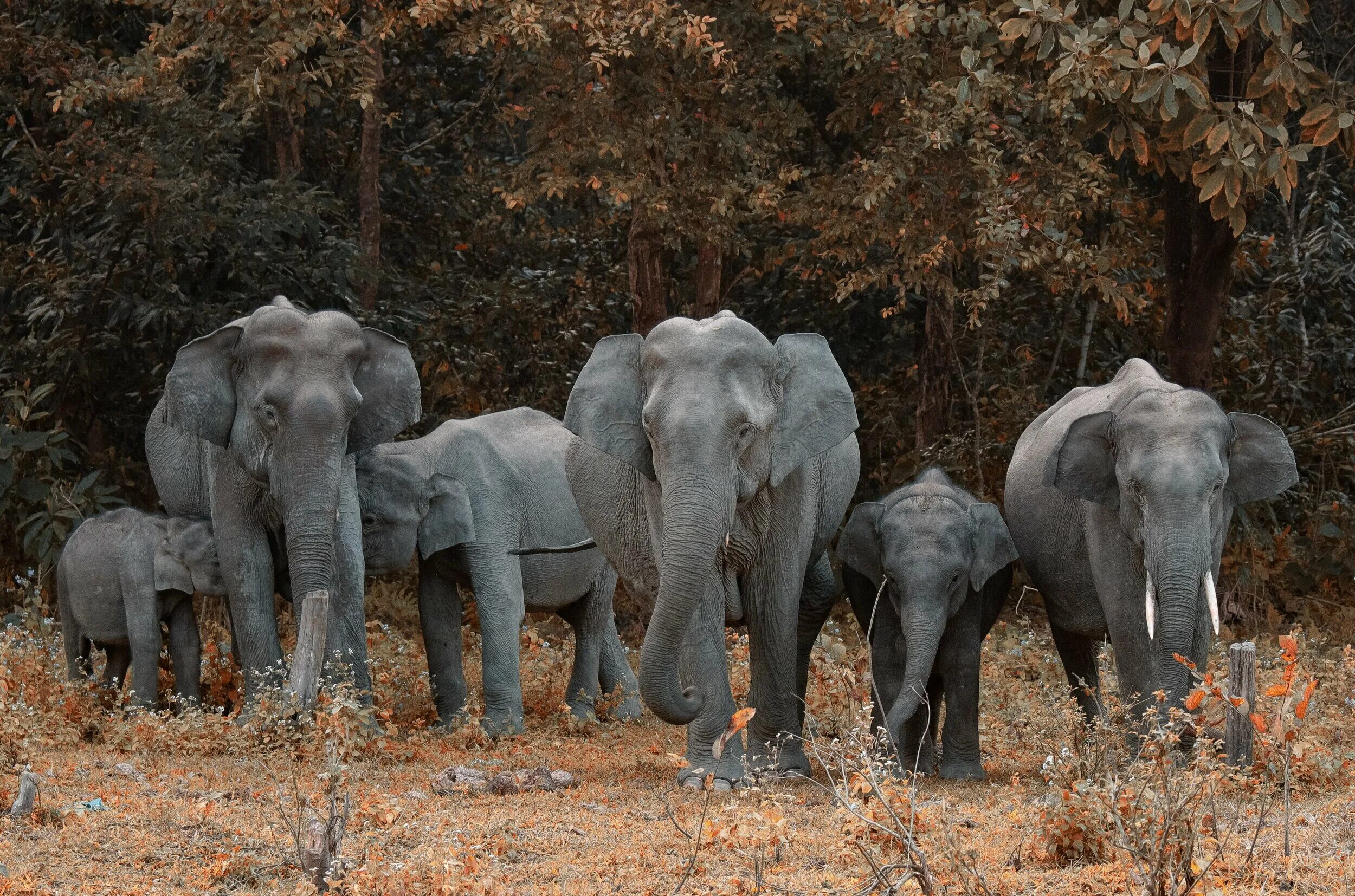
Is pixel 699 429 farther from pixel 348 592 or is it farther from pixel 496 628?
pixel 496 628

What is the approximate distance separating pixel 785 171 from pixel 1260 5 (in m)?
3.61

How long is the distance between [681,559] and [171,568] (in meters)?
3.32

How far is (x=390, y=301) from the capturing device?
14891 mm

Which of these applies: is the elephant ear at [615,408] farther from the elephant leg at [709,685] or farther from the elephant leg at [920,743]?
the elephant leg at [920,743]

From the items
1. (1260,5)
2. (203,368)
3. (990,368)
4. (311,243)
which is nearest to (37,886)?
(203,368)

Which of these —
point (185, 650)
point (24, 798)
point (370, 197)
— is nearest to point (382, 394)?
point (185, 650)

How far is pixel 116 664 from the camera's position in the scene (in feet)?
32.3

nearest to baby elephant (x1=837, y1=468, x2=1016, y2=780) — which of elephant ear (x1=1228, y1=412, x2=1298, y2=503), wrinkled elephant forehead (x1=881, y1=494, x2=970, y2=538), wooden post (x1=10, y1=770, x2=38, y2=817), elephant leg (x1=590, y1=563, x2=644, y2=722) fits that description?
wrinkled elephant forehead (x1=881, y1=494, x2=970, y2=538)

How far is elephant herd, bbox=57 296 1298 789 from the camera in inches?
295

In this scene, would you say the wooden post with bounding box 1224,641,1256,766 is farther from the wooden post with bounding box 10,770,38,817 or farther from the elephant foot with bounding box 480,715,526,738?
the wooden post with bounding box 10,770,38,817

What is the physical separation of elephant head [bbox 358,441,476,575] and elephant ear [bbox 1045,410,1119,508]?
327 cm

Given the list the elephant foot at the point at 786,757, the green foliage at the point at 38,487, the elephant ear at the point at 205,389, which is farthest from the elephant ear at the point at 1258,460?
the green foliage at the point at 38,487

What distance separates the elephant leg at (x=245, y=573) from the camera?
9.17 meters

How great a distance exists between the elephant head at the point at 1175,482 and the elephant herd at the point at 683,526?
0.04ft
